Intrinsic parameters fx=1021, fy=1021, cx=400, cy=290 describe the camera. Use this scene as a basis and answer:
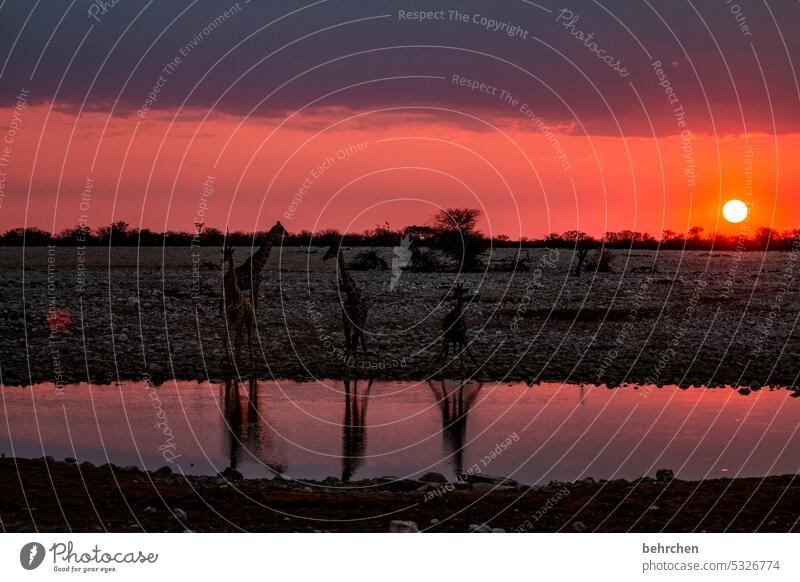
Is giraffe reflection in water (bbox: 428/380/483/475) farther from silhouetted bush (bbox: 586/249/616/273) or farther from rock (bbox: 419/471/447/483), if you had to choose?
silhouetted bush (bbox: 586/249/616/273)

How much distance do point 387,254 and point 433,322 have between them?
89.5ft

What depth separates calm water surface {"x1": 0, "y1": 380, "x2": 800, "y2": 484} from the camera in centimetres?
1482

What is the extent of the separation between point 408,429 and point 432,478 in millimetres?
3247

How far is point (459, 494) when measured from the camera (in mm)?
12719

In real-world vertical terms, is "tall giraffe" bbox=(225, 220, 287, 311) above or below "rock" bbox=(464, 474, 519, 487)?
above

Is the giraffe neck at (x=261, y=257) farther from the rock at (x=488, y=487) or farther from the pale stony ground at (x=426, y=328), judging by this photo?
the rock at (x=488, y=487)

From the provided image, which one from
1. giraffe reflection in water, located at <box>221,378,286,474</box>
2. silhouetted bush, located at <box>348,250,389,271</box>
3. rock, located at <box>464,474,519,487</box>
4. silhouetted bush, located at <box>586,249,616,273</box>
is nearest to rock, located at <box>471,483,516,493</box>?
rock, located at <box>464,474,519,487</box>

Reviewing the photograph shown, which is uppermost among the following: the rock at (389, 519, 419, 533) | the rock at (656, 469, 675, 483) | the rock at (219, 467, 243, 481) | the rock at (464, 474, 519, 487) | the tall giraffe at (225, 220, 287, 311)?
the tall giraffe at (225, 220, 287, 311)

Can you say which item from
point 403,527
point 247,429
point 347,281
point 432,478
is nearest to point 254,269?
point 347,281

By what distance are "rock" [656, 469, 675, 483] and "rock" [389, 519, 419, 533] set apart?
14.3 feet

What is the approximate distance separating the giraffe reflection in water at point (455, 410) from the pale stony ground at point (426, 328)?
3.60ft

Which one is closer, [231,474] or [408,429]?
[231,474]

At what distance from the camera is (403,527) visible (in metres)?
11.1

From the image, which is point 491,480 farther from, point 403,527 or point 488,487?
point 403,527
